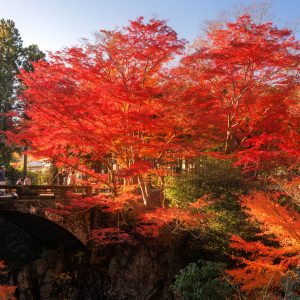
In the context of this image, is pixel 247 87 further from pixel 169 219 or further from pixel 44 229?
pixel 44 229

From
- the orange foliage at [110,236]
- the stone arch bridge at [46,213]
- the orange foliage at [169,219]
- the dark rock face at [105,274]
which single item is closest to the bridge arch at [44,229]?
the stone arch bridge at [46,213]

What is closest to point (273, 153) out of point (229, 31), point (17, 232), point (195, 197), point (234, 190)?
point (234, 190)

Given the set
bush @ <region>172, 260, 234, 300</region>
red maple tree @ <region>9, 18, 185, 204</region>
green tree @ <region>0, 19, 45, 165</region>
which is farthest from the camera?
green tree @ <region>0, 19, 45, 165</region>

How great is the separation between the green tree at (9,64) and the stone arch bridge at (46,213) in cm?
1214

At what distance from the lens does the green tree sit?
91.5 feet

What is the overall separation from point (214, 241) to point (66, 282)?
798cm

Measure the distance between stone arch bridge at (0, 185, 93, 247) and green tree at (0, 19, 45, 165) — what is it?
12.1m

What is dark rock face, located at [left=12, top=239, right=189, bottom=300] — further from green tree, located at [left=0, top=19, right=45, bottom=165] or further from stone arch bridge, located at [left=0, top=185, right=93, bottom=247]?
green tree, located at [left=0, top=19, right=45, bottom=165]

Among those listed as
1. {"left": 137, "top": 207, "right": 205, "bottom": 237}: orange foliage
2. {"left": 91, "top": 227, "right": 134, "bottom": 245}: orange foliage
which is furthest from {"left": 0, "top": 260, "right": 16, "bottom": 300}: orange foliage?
{"left": 137, "top": 207, "right": 205, "bottom": 237}: orange foliage

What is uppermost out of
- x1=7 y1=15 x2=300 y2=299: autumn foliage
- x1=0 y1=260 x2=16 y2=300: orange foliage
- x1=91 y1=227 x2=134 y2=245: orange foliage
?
x1=7 y1=15 x2=300 y2=299: autumn foliage

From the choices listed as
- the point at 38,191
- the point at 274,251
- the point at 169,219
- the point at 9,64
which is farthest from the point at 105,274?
the point at 9,64

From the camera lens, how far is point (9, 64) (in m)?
28.5

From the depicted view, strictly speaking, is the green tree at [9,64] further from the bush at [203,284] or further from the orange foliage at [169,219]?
the bush at [203,284]

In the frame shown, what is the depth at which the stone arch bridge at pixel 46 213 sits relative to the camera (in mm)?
15125
